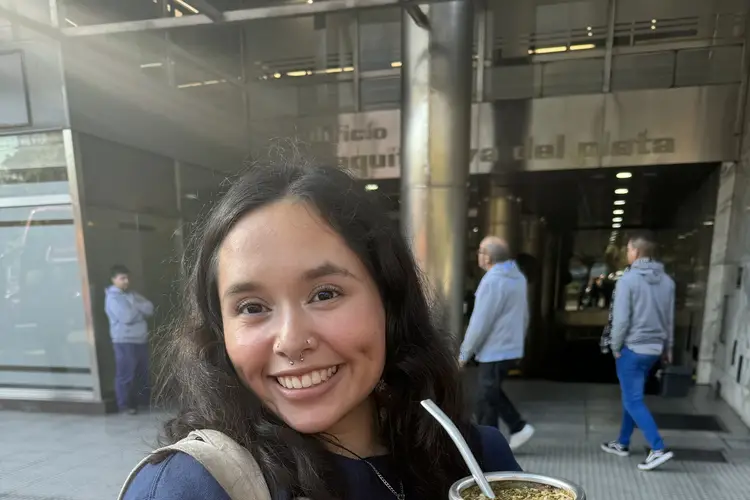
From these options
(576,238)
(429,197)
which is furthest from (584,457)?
(576,238)

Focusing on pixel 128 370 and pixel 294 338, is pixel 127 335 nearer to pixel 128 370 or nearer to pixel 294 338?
pixel 128 370

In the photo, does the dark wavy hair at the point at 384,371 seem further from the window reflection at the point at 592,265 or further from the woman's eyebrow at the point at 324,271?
the window reflection at the point at 592,265

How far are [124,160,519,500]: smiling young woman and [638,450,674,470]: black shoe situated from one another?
11.3ft

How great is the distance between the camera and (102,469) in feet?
14.1

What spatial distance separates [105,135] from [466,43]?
400 cm

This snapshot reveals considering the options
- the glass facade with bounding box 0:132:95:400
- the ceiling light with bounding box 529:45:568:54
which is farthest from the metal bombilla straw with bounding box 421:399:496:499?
the ceiling light with bounding box 529:45:568:54

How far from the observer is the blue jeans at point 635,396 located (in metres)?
4.01

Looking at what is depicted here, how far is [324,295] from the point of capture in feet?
3.07

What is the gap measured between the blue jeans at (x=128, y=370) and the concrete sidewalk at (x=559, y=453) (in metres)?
0.23

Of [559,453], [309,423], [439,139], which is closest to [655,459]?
[559,453]

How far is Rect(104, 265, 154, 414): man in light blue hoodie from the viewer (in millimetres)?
5508

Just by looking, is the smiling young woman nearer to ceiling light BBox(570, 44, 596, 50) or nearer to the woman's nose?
the woman's nose

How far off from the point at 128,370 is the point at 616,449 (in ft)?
15.9

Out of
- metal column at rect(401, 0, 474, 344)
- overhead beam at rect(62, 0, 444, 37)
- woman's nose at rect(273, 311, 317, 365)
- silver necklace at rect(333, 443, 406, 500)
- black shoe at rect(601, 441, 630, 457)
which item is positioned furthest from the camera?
metal column at rect(401, 0, 474, 344)
